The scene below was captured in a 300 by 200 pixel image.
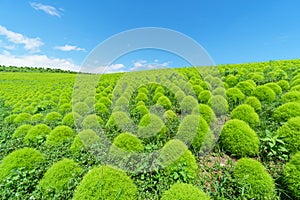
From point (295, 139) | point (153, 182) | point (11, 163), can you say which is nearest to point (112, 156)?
point (153, 182)

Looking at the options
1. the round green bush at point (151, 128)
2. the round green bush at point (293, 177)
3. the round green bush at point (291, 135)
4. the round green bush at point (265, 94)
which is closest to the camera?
the round green bush at point (293, 177)

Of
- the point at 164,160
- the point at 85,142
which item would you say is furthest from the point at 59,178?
the point at 164,160

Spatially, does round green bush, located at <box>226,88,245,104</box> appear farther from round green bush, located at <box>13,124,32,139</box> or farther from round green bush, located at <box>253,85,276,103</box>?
round green bush, located at <box>13,124,32,139</box>

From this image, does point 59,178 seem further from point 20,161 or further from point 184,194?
point 184,194

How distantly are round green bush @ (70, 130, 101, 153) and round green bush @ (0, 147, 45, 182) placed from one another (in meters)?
0.70

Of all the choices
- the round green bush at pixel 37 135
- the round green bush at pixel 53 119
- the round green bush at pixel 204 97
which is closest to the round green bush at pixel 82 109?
the round green bush at pixel 53 119

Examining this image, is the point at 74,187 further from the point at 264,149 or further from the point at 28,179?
the point at 264,149

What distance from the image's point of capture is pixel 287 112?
5160mm

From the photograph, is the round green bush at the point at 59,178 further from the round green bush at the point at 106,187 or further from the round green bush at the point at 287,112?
the round green bush at the point at 287,112

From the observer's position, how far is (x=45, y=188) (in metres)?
3.57

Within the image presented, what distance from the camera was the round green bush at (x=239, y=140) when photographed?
14.0ft

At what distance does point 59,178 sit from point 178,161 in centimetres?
202

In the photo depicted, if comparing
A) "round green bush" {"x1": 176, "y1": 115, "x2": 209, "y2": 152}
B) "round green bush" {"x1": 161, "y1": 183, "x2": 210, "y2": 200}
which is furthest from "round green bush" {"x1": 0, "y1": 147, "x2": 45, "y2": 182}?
"round green bush" {"x1": 176, "y1": 115, "x2": 209, "y2": 152}

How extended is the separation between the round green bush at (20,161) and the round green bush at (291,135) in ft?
15.8
